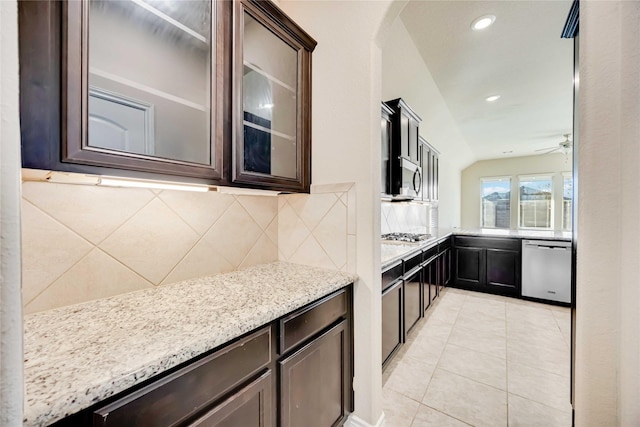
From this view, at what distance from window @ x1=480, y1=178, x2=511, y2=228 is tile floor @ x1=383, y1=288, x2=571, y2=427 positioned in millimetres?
4538

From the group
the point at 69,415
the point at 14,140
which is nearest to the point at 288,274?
the point at 69,415

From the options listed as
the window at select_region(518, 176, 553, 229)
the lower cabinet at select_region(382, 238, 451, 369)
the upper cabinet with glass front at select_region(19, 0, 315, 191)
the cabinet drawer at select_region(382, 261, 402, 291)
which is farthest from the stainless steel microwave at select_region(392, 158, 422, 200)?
the window at select_region(518, 176, 553, 229)

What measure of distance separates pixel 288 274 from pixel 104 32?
3.93ft

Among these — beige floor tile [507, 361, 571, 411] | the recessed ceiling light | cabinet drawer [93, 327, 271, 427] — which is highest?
the recessed ceiling light

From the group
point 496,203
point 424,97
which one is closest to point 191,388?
point 424,97

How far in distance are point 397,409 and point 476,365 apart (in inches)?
34.9

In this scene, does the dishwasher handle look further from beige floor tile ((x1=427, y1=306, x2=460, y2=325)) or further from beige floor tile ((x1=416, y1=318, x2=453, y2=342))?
beige floor tile ((x1=416, y1=318, x2=453, y2=342))

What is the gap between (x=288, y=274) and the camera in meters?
1.39

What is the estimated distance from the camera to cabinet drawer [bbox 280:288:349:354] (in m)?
1.00

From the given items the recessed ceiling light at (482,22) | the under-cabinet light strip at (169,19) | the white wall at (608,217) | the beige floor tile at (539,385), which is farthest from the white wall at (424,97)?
the beige floor tile at (539,385)

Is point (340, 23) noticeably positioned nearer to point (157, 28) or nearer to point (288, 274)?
point (157, 28)

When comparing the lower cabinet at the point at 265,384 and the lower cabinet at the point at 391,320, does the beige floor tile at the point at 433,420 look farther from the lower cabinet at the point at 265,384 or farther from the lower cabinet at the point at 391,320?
the lower cabinet at the point at 265,384

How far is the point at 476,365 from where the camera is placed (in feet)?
6.73

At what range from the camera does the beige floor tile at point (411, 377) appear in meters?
1.79
